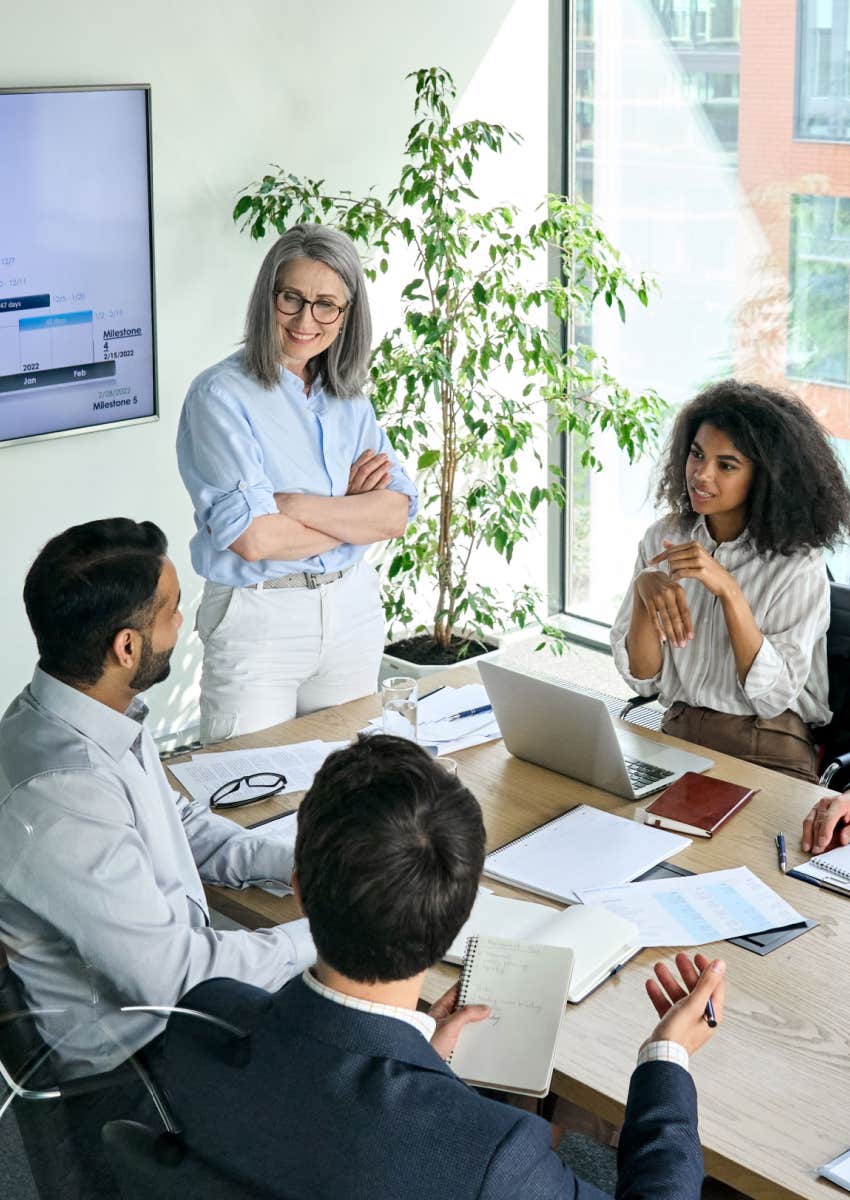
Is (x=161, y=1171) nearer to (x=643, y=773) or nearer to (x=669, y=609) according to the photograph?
(x=643, y=773)

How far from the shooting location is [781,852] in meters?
2.19

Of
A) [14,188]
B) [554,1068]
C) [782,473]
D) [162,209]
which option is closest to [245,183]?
[162,209]

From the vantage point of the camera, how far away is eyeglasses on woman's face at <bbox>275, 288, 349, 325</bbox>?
9.63ft

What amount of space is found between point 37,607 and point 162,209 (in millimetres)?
2410

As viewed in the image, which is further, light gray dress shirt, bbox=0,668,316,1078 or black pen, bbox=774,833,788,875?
black pen, bbox=774,833,788,875

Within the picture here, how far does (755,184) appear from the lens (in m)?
4.53

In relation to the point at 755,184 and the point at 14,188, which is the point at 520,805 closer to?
the point at 14,188

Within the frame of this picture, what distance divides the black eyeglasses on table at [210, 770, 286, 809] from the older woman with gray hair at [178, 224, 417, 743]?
392 millimetres

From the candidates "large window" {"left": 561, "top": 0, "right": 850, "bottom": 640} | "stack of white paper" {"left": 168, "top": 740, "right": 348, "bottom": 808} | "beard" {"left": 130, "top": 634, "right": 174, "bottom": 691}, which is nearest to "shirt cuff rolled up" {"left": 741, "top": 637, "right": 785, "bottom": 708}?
"stack of white paper" {"left": 168, "top": 740, "right": 348, "bottom": 808}

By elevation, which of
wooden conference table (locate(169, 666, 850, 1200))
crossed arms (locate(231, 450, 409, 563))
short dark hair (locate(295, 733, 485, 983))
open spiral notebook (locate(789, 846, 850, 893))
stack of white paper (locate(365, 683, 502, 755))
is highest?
crossed arms (locate(231, 450, 409, 563))

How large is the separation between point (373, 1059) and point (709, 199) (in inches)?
160

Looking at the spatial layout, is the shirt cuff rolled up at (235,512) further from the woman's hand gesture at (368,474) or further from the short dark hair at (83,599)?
the short dark hair at (83,599)

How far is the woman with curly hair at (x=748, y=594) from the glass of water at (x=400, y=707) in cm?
60

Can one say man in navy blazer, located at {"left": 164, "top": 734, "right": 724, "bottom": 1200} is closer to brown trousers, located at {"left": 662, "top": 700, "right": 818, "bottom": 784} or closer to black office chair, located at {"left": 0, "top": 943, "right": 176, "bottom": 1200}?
black office chair, located at {"left": 0, "top": 943, "right": 176, "bottom": 1200}
